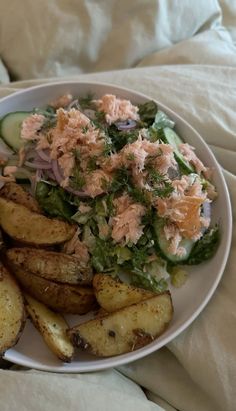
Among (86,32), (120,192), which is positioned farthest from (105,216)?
(86,32)

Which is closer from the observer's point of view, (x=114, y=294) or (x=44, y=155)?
(x=114, y=294)

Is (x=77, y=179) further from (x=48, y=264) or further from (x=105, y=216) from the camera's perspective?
(x=48, y=264)

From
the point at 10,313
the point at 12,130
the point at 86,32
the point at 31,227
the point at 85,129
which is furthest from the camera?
the point at 86,32

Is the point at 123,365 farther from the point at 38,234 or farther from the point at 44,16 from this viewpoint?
the point at 44,16

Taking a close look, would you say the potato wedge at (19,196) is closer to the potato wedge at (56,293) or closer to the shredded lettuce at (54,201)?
the shredded lettuce at (54,201)

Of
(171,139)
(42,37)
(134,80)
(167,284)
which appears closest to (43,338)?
(167,284)

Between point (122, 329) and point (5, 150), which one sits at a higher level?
point (5, 150)

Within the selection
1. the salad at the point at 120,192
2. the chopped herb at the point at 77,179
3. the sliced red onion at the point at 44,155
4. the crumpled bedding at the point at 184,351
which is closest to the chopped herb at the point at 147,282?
the salad at the point at 120,192
